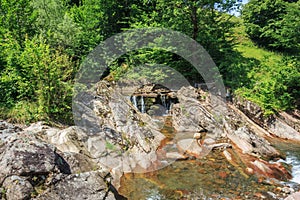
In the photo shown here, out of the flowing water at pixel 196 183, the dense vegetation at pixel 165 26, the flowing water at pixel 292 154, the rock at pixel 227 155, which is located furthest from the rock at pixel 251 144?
the dense vegetation at pixel 165 26

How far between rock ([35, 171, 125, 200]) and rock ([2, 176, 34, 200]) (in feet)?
0.84

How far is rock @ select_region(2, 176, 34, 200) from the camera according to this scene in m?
4.71

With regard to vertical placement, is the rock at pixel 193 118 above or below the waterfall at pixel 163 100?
below

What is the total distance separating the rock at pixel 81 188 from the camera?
5.13 m

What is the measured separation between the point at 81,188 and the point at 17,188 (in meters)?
1.36

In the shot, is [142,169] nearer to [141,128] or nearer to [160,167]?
[160,167]

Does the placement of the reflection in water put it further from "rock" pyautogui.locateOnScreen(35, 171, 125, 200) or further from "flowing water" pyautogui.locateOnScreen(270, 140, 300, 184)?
"flowing water" pyautogui.locateOnScreen(270, 140, 300, 184)

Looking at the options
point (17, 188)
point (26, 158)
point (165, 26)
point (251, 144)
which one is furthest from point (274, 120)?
point (17, 188)

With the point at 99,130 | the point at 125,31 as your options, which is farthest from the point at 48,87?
the point at 125,31

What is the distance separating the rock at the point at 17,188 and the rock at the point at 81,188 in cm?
25

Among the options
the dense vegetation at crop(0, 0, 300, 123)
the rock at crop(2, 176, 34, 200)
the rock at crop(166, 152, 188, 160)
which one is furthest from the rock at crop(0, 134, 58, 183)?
the rock at crop(166, 152, 188, 160)

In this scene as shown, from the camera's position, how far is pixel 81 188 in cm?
542

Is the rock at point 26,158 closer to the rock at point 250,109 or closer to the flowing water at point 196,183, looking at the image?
the flowing water at point 196,183

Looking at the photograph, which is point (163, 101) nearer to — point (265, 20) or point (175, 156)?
point (175, 156)
